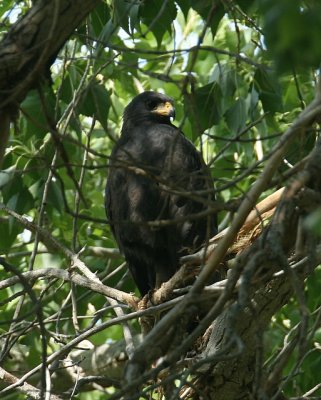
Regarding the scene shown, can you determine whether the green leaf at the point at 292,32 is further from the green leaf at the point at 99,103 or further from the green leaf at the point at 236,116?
the green leaf at the point at 236,116

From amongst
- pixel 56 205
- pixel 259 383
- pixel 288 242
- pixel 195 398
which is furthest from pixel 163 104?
pixel 259 383

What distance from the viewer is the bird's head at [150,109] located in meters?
5.95

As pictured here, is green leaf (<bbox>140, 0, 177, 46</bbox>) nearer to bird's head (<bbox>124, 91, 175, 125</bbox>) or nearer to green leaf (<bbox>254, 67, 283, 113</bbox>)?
green leaf (<bbox>254, 67, 283, 113</bbox>)

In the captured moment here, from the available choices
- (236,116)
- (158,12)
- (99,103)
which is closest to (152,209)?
(236,116)

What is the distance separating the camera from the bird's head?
5.95 meters

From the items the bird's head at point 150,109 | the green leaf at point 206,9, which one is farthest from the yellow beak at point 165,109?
the green leaf at point 206,9

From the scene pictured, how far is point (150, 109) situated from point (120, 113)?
5.48ft

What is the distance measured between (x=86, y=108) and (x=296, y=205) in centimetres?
245

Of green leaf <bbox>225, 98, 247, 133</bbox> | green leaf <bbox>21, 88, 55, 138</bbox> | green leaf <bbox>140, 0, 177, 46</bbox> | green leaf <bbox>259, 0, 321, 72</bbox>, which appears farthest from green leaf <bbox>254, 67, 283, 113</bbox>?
green leaf <bbox>259, 0, 321, 72</bbox>

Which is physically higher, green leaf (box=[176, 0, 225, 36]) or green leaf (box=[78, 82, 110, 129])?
green leaf (box=[176, 0, 225, 36])

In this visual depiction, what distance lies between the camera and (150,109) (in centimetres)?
607

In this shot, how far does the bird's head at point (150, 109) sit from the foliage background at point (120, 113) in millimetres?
315

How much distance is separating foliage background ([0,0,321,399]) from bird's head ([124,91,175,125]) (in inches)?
12.4

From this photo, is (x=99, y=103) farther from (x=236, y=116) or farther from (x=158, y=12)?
(x=236, y=116)
